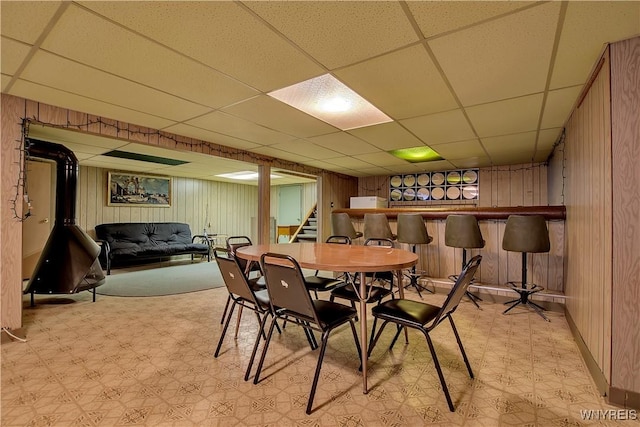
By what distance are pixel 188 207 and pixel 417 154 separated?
599cm

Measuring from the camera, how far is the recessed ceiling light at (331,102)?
249cm

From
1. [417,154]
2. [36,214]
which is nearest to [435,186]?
[417,154]

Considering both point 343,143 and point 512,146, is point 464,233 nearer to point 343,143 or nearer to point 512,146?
point 512,146

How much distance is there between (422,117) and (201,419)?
3.14 metres

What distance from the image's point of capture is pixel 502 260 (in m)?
4.08

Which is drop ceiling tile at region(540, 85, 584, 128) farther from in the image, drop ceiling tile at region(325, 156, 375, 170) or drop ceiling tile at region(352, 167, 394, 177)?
drop ceiling tile at region(352, 167, 394, 177)

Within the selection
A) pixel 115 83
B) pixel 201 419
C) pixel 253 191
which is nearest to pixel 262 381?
pixel 201 419

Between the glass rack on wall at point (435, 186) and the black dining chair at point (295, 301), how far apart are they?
563 centimetres

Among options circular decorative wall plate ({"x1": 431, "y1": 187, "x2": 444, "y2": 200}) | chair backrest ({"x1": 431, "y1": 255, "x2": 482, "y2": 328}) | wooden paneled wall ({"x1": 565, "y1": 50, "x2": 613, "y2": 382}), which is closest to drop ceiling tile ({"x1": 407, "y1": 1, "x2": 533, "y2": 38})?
wooden paneled wall ({"x1": 565, "y1": 50, "x2": 613, "y2": 382})

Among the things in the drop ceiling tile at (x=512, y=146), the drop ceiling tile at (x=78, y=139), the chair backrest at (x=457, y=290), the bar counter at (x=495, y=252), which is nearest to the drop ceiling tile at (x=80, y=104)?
the drop ceiling tile at (x=78, y=139)

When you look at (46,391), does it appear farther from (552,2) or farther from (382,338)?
(552,2)

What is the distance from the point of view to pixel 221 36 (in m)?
1.79

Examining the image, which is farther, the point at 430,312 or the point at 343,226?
the point at 343,226

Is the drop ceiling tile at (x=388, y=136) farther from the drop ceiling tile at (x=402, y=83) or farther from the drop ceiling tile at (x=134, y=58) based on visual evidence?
the drop ceiling tile at (x=134, y=58)
